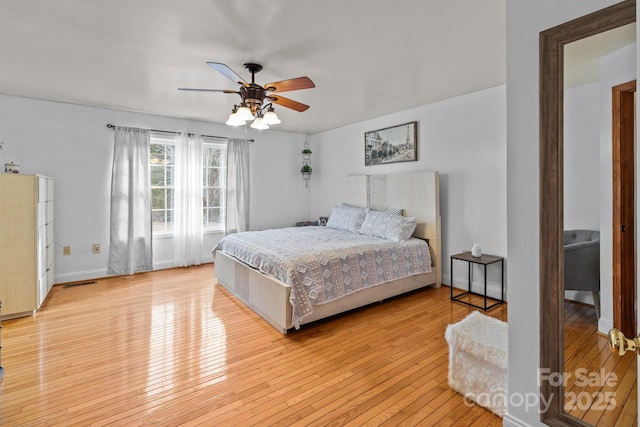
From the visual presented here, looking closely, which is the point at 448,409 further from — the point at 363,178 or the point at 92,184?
the point at 92,184

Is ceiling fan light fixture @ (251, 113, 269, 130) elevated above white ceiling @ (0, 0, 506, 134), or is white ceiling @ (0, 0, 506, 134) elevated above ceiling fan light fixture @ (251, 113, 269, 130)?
white ceiling @ (0, 0, 506, 134)

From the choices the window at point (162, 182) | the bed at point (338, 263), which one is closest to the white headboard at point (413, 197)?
the bed at point (338, 263)

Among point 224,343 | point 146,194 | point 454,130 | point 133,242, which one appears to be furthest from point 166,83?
point 454,130

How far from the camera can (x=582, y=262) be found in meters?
1.29

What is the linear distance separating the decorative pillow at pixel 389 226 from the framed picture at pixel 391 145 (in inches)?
36.7

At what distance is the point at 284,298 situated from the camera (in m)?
2.78

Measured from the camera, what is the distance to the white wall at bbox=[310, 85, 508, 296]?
145 inches

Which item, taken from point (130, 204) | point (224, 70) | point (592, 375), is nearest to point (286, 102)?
point (224, 70)

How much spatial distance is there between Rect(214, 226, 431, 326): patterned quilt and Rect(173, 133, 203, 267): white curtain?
4.16 ft

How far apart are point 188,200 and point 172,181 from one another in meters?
0.40

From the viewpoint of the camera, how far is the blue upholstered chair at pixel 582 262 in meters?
1.22

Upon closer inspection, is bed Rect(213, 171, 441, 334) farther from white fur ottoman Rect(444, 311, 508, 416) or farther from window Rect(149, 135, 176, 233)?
window Rect(149, 135, 176, 233)

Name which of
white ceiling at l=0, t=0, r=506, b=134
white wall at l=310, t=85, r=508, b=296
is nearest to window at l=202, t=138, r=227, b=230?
white ceiling at l=0, t=0, r=506, b=134

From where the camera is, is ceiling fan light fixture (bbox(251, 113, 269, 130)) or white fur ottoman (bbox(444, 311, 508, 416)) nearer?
white fur ottoman (bbox(444, 311, 508, 416))
